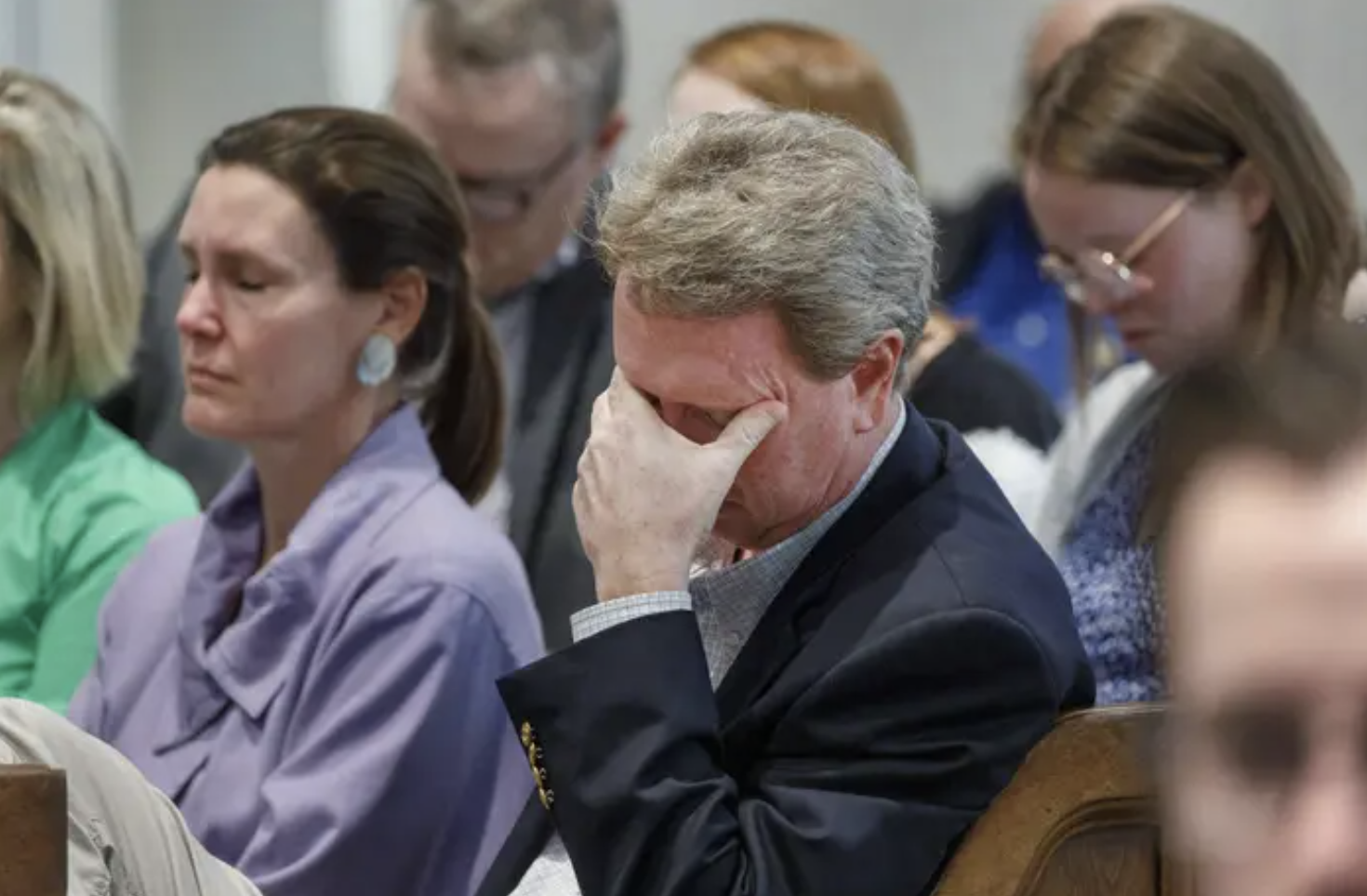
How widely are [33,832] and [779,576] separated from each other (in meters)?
0.60

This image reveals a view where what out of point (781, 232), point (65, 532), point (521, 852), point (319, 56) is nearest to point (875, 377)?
point (781, 232)

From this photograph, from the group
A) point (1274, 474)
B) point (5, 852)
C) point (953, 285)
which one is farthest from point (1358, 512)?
point (953, 285)

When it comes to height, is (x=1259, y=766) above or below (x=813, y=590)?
above

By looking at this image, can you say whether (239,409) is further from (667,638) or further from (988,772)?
(988,772)

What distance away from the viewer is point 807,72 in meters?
2.91

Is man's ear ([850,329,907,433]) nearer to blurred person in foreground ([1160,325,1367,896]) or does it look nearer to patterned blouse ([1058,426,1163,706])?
patterned blouse ([1058,426,1163,706])

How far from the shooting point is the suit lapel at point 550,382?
2855 mm

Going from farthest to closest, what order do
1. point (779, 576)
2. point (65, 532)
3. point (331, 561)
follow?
point (65, 532) < point (331, 561) < point (779, 576)

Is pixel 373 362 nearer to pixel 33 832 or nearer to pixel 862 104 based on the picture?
pixel 862 104

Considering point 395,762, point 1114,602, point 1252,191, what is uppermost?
point 1252,191

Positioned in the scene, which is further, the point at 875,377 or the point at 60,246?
the point at 60,246

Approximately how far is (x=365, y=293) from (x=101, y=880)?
0.83 metres

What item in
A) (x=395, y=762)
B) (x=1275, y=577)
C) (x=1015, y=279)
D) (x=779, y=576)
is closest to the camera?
(x=1275, y=577)

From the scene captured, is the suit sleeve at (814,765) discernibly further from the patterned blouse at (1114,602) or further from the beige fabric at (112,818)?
the beige fabric at (112,818)
